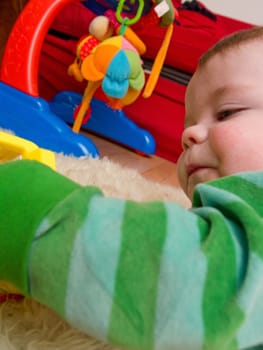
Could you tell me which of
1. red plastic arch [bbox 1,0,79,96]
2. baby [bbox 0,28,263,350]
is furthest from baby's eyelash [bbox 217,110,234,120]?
red plastic arch [bbox 1,0,79,96]

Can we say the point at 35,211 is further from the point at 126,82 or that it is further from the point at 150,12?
the point at 150,12

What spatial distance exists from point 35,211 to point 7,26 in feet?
5.26

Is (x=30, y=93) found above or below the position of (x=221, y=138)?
below

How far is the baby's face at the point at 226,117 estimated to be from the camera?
0.49 m

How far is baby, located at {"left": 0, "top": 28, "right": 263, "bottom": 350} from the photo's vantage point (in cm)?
33

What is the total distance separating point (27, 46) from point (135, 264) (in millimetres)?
1060

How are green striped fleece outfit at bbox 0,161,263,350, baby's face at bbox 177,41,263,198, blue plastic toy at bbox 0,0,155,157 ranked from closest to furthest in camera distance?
green striped fleece outfit at bbox 0,161,263,350 → baby's face at bbox 177,41,263,198 → blue plastic toy at bbox 0,0,155,157

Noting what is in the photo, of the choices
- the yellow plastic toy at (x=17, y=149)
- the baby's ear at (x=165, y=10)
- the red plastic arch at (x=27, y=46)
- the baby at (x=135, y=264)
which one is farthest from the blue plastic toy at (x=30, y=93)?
the baby at (x=135, y=264)

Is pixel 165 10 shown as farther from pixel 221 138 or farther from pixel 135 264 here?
pixel 135 264

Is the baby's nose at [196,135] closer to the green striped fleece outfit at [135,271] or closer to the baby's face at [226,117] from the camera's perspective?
the baby's face at [226,117]

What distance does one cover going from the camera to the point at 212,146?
52 cm

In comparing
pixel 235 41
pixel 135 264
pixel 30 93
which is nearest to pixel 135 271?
pixel 135 264

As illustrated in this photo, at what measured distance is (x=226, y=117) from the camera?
1.74ft

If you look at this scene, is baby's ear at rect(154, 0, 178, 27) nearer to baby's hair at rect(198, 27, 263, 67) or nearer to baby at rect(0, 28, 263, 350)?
baby's hair at rect(198, 27, 263, 67)
